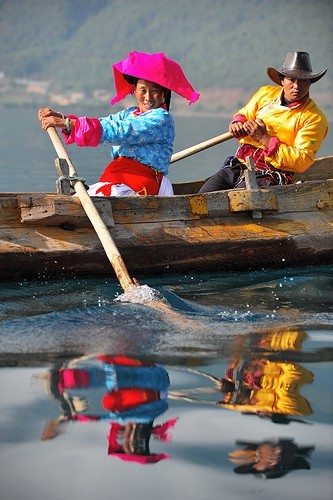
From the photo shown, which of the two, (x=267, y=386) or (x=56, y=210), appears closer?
(x=267, y=386)

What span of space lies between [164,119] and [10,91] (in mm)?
94323

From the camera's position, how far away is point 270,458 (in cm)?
341

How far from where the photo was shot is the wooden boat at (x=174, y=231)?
612 cm

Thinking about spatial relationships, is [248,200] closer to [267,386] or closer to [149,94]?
[149,94]

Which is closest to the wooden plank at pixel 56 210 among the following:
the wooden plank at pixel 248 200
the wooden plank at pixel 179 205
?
the wooden plank at pixel 179 205

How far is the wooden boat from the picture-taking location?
20.1 ft

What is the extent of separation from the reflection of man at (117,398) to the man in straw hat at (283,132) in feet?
10.4

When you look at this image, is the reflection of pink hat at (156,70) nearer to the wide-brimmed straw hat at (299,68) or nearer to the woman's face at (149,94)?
the woman's face at (149,94)

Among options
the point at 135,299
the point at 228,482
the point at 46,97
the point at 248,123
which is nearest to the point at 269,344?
the point at 135,299

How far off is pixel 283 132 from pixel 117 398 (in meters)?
3.88

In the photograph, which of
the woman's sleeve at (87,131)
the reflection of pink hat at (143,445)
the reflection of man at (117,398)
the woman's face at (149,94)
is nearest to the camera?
the reflection of pink hat at (143,445)

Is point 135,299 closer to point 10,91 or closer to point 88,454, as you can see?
point 88,454

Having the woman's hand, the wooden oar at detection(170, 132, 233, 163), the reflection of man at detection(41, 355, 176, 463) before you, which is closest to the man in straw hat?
the wooden oar at detection(170, 132, 233, 163)

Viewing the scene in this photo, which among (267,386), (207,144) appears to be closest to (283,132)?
(207,144)
